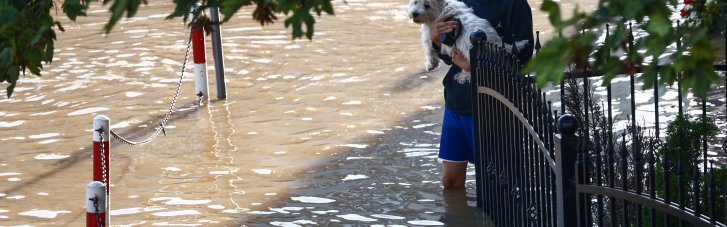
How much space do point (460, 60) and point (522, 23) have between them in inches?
18.7

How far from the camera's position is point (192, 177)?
9.30 metres

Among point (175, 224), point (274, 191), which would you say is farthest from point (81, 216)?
point (274, 191)

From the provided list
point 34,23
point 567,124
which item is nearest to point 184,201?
point 567,124

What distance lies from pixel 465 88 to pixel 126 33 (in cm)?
944

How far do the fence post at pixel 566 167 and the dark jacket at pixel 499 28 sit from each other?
1998 mm

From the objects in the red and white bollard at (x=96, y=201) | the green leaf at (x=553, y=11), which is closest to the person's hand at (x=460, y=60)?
the red and white bollard at (x=96, y=201)

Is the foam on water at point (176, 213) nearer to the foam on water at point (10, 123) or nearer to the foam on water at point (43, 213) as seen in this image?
the foam on water at point (43, 213)

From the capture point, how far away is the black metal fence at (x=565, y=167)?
183 inches

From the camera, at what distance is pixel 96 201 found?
6348 millimetres

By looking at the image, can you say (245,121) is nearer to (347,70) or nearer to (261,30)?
(347,70)

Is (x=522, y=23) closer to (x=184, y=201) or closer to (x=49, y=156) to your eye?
(x=184, y=201)

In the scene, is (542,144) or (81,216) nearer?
(542,144)

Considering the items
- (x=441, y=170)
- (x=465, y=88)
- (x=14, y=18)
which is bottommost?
(x=441, y=170)

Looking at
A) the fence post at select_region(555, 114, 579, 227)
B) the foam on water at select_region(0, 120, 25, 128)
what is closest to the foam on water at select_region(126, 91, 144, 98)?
the foam on water at select_region(0, 120, 25, 128)
